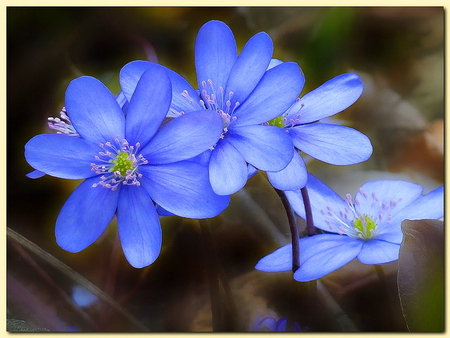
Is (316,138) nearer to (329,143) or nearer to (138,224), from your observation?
(329,143)

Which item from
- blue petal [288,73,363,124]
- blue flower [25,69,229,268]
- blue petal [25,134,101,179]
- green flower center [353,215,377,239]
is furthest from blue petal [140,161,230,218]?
green flower center [353,215,377,239]

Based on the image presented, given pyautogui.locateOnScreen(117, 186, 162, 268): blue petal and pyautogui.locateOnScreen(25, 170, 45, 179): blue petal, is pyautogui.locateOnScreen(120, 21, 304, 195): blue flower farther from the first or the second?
pyautogui.locateOnScreen(25, 170, 45, 179): blue petal

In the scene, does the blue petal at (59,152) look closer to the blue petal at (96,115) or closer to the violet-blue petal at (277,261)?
the blue petal at (96,115)

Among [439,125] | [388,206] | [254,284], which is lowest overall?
[254,284]

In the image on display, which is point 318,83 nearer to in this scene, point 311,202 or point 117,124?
point 311,202

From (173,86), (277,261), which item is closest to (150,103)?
(173,86)

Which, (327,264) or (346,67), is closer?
(327,264)
